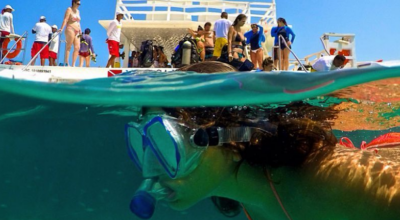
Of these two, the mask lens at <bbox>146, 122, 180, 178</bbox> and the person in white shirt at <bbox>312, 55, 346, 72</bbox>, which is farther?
the person in white shirt at <bbox>312, 55, 346, 72</bbox>

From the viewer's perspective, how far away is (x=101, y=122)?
824 centimetres

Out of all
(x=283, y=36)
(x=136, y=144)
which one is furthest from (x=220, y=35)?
(x=136, y=144)

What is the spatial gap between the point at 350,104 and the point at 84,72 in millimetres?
8451

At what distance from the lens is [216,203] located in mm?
3197

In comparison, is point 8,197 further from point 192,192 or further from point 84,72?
point 192,192

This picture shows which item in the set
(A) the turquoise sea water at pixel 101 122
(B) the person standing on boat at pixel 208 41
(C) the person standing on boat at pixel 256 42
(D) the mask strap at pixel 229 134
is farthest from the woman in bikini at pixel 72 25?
(D) the mask strap at pixel 229 134

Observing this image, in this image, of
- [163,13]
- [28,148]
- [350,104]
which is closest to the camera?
[350,104]

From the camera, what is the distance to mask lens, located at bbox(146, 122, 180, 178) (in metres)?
2.31

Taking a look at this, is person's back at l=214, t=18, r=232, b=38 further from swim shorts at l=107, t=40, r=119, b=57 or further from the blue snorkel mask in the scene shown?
the blue snorkel mask

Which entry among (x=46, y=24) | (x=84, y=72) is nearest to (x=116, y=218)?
(x=84, y=72)

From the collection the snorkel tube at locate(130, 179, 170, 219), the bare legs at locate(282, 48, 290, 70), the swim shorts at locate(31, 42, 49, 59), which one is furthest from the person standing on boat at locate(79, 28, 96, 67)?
the snorkel tube at locate(130, 179, 170, 219)

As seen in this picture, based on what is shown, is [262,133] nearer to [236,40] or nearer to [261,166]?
[261,166]

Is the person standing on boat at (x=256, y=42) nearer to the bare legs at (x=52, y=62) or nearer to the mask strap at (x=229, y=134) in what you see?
the bare legs at (x=52, y=62)

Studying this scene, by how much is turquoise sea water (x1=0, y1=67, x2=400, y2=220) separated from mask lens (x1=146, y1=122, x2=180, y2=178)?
217mm
